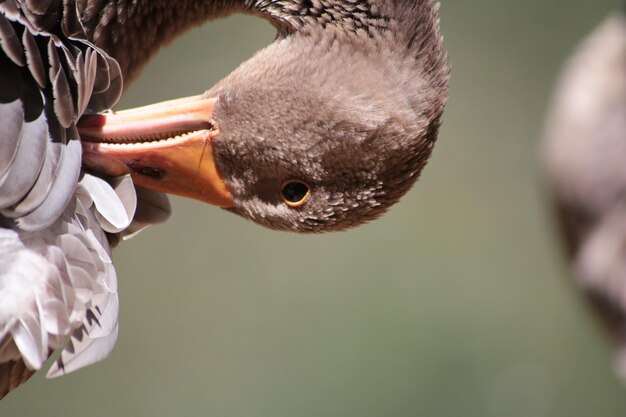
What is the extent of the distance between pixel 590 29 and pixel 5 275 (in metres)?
4.44

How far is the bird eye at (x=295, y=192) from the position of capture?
6.01ft

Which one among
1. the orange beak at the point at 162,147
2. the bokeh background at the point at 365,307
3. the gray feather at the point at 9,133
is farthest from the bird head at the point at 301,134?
the bokeh background at the point at 365,307

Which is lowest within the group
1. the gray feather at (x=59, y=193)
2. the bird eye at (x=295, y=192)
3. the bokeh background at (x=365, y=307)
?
the bokeh background at (x=365, y=307)

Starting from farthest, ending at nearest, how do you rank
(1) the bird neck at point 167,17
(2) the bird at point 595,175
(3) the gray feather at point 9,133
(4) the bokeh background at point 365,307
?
(4) the bokeh background at point 365,307
(2) the bird at point 595,175
(1) the bird neck at point 167,17
(3) the gray feather at point 9,133

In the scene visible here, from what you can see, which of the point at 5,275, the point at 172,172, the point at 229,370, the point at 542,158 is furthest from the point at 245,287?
the point at 5,275

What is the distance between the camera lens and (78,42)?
1.70 m

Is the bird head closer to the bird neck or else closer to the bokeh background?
the bird neck

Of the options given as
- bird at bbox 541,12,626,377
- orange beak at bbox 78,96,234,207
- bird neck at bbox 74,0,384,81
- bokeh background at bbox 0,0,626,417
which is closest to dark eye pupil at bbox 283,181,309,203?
orange beak at bbox 78,96,234,207

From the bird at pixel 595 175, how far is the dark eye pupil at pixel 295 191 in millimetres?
1801

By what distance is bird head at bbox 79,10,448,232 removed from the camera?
1771mm

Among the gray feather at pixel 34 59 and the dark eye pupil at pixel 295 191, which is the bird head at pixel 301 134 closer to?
the dark eye pupil at pixel 295 191

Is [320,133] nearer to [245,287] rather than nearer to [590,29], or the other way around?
[245,287]

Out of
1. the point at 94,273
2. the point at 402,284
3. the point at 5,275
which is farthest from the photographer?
the point at 402,284

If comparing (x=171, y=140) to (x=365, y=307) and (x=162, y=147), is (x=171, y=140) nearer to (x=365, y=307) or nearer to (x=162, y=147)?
(x=162, y=147)
